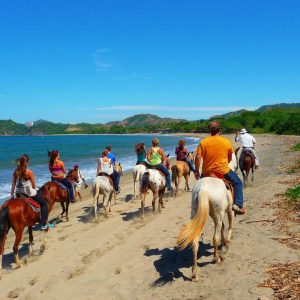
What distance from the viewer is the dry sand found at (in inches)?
254

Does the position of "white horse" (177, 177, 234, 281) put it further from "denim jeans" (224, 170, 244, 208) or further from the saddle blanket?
the saddle blanket

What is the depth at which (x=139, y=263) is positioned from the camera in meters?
7.91

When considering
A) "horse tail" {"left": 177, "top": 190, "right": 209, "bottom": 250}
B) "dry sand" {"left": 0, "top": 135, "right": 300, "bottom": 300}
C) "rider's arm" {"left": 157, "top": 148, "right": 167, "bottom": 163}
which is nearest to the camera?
"dry sand" {"left": 0, "top": 135, "right": 300, "bottom": 300}

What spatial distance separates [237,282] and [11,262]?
5.82m

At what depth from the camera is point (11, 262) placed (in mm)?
8898

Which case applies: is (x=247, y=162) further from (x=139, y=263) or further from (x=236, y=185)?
(x=139, y=263)

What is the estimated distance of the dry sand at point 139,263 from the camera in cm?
644

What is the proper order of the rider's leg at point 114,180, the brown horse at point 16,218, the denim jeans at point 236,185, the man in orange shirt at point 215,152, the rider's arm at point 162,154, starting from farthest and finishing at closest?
the rider's arm at point 162,154 → the rider's leg at point 114,180 → the brown horse at point 16,218 → the denim jeans at point 236,185 → the man in orange shirt at point 215,152

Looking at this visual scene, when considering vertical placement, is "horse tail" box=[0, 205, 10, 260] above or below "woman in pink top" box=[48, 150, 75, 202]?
below

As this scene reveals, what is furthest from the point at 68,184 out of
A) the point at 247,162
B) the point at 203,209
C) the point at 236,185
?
the point at 247,162

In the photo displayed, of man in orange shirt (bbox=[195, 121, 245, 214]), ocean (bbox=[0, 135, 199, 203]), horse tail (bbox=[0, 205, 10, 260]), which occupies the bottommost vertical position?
ocean (bbox=[0, 135, 199, 203])

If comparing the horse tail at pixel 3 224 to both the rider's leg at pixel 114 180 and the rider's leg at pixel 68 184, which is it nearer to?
the rider's leg at pixel 68 184

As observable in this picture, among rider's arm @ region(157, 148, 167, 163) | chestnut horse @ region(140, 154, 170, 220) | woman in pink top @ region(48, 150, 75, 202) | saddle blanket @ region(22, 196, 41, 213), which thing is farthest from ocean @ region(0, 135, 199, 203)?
rider's arm @ region(157, 148, 167, 163)

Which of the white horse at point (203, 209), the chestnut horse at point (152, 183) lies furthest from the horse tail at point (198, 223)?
the chestnut horse at point (152, 183)
